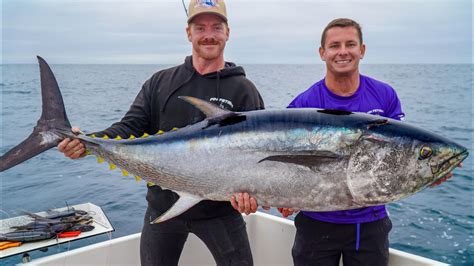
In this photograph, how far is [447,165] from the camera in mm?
2168

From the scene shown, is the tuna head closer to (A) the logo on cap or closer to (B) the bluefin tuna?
(B) the bluefin tuna

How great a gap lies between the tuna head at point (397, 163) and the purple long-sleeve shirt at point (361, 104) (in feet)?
2.03

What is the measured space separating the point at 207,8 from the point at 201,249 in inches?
103

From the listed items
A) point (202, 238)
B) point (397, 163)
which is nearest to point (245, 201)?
point (397, 163)

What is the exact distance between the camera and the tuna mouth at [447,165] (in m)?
2.15

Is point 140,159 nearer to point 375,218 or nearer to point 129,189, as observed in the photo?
point 375,218

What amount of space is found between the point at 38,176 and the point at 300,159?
11258 mm

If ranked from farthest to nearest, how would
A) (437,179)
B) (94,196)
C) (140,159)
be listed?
(94,196) < (140,159) < (437,179)

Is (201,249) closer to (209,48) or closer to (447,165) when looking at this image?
(209,48)

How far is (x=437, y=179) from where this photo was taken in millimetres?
2164

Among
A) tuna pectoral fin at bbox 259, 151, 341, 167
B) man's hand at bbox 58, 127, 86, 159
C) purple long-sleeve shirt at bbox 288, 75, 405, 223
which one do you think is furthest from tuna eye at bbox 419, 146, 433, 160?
man's hand at bbox 58, 127, 86, 159

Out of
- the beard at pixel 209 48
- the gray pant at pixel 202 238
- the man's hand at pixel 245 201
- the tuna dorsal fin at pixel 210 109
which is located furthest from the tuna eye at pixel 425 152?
the beard at pixel 209 48

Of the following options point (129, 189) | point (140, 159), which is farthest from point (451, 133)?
point (140, 159)

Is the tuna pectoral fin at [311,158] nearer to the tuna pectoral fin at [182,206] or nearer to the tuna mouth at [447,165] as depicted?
the tuna mouth at [447,165]
